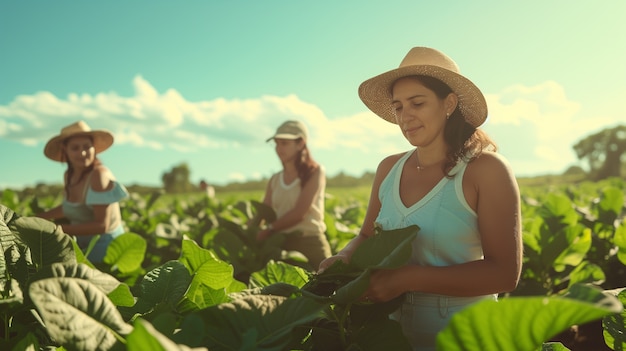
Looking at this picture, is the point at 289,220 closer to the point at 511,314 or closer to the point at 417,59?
the point at 417,59

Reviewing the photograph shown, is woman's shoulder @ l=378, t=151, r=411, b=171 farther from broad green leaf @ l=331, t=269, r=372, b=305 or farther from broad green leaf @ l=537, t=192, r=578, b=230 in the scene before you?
broad green leaf @ l=537, t=192, r=578, b=230

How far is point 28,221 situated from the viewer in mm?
1242

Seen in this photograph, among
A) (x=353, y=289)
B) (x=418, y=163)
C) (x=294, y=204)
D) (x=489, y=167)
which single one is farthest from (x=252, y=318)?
(x=294, y=204)

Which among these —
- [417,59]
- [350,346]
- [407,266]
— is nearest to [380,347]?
[350,346]

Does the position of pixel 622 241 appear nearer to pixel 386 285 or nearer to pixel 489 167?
pixel 489 167

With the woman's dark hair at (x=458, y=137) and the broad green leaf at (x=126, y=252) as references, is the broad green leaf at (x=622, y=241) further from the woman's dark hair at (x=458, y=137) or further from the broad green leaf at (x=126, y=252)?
the broad green leaf at (x=126, y=252)

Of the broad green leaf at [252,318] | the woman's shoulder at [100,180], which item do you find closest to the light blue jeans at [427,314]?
the broad green leaf at [252,318]

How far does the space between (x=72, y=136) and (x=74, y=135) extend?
0.04 meters

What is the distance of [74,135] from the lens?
4.48 meters

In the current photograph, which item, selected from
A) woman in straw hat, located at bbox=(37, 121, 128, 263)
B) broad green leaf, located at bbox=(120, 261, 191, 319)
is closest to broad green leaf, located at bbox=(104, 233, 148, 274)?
woman in straw hat, located at bbox=(37, 121, 128, 263)

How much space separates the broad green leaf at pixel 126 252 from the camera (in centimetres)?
285

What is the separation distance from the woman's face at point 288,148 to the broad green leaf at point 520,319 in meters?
3.72

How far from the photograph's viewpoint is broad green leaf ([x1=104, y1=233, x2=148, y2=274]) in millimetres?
2854

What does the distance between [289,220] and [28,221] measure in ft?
10.0
